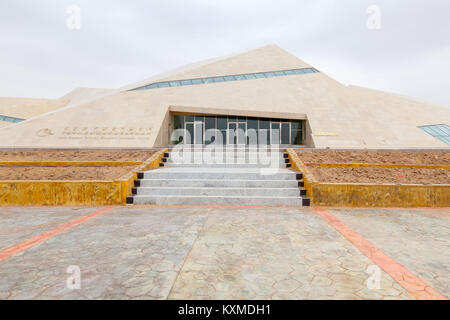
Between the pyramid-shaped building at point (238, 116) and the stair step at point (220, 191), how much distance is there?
1003 cm

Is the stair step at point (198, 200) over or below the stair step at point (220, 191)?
below

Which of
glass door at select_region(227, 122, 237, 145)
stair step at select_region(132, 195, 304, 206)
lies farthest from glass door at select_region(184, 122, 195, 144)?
stair step at select_region(132, 195, 304, 206)

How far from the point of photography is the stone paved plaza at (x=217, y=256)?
2678 mm

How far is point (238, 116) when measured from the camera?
2102 cm

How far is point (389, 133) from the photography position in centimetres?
1959

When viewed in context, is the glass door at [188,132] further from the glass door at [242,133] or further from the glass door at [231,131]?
the glass door at [242,133]

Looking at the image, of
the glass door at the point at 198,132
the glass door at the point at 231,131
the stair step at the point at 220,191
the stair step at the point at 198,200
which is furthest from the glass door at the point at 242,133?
the stair step at the point at 198,200

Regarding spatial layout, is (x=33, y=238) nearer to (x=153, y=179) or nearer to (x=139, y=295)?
(x=139, y=295)

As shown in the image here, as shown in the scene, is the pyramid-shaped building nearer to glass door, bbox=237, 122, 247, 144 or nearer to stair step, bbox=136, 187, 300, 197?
glass door, bbox=237, 122, 247, 144

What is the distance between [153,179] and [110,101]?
1533cm

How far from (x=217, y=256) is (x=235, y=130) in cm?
1825

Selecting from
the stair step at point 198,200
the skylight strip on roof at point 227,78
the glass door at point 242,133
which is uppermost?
the skylight strip on roof at point 227,78

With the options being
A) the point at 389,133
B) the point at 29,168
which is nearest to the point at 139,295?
the point at 29,168

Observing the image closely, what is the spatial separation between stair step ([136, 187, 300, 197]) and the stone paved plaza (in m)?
1.66
